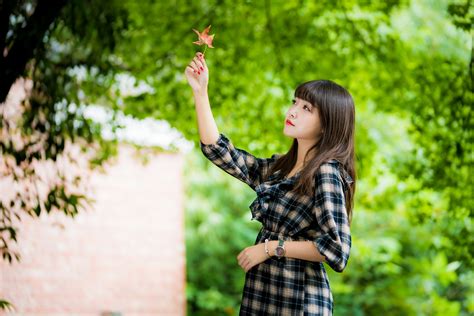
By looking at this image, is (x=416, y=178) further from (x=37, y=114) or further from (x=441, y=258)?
(x=441, y=258)

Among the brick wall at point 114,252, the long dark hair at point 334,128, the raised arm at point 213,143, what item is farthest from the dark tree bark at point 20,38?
the brick wall at point 114,252

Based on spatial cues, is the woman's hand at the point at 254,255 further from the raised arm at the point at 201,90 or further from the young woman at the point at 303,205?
the raised arm at the point at 201,90

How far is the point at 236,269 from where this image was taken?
11258 millimetres

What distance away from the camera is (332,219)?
196 centimetres

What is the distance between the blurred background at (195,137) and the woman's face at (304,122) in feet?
4.65

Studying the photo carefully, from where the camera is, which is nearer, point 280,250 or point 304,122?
point 280,250

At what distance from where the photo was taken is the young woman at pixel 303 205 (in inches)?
78.5

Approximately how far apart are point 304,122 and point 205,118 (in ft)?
0.98

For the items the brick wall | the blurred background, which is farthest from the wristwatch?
the brick wall

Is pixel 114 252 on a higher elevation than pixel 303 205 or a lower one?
higher

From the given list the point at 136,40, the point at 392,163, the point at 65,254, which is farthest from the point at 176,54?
the point at 65,254

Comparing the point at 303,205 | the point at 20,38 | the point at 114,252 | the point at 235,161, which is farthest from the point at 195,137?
the point at 114,252

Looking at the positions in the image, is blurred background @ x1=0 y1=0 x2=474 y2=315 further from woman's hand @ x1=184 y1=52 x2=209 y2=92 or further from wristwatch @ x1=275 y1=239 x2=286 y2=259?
wristwatch @ x1=275 y1=239 x2=286 y2=259

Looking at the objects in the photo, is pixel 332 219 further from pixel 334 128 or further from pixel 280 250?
pixel 334 128
